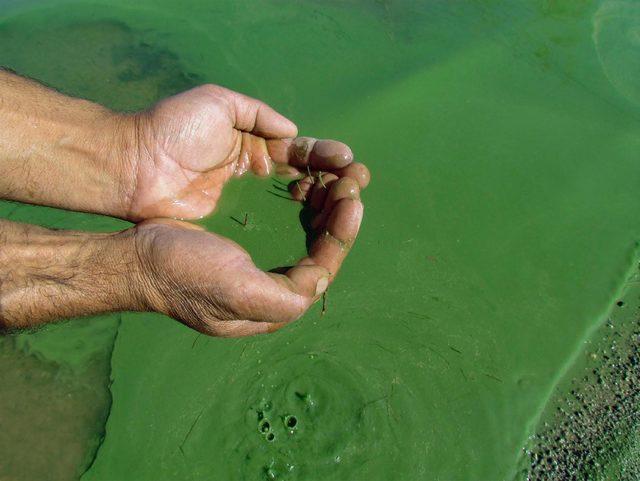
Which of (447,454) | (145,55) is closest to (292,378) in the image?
(447,454)

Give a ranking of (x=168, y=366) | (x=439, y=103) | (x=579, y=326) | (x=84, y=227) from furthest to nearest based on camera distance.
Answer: (x=439, y=103) → (x=84, y=227) → (x=579, y=326) → (x=168, y=366)

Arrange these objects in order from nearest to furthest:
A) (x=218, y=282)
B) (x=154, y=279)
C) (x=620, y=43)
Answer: (x=218, y=282) → (x=154, y=279) → (x=620, y=43)

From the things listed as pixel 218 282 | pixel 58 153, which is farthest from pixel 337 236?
pixel 58 153

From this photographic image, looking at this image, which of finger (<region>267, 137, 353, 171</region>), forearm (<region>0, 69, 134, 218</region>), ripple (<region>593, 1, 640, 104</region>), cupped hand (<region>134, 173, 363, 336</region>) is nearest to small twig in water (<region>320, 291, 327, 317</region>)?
cupped hand (<region>134, 173, 363, 336</region>)

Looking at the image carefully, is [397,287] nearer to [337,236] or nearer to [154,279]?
[337,236]

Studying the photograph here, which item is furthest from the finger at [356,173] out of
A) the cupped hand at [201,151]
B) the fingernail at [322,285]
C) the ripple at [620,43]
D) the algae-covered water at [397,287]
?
the ripple at [620,43]

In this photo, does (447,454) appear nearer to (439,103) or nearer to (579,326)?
(579,326)

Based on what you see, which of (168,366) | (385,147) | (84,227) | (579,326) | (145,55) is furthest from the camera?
(145,55)

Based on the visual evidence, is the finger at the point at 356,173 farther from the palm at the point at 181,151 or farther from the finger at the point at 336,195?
the palm at the point at 181,151
